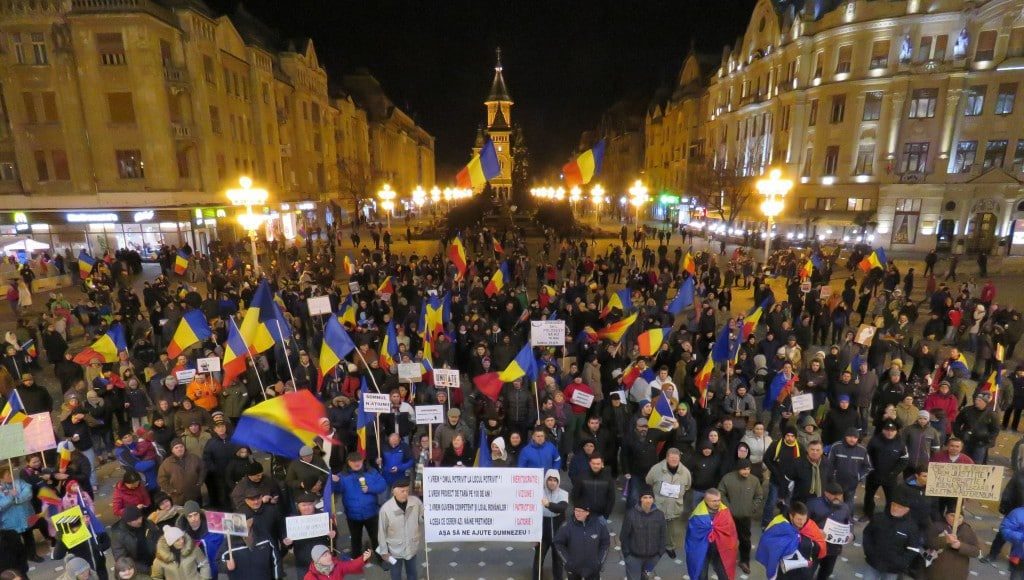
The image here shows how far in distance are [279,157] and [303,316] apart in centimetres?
3210

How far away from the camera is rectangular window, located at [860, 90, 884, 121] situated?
3497 cm

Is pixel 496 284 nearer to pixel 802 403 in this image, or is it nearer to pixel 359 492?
pixel 802 403

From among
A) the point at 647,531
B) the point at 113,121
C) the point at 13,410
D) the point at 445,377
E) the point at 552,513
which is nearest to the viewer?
the point at 647,531

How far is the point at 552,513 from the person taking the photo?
644cm

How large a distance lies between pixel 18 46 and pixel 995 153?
5559cm

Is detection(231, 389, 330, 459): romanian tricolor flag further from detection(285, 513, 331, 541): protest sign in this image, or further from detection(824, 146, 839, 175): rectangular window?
detection(824, 146, 839, 175): rectangular window

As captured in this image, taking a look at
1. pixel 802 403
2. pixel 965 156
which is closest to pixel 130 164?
pixel 802 403

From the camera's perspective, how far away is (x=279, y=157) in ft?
140

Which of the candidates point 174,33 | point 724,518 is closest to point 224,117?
point 174,33

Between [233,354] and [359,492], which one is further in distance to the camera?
[233,354]

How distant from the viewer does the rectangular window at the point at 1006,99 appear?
3244cm

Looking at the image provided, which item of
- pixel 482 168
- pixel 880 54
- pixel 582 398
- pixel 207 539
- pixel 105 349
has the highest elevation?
pixel 880 54

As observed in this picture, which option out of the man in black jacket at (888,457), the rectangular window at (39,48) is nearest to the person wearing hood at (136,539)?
the man in black jacket at (888,457)

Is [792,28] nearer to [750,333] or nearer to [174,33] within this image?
[750,333]
